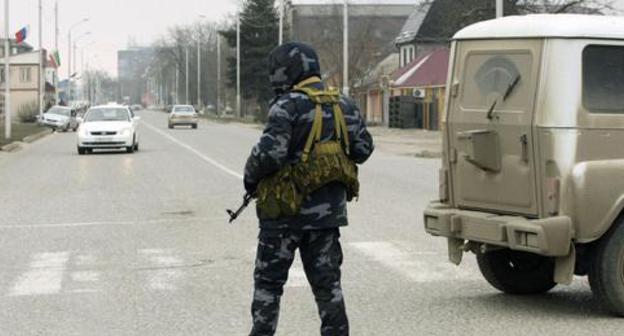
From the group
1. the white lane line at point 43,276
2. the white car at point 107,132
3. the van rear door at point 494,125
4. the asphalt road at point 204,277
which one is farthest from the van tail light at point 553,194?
the white car at point 107,132

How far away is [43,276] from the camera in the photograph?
31.7 ft

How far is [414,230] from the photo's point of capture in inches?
502

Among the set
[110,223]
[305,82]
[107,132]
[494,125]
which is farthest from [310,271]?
[107,132]

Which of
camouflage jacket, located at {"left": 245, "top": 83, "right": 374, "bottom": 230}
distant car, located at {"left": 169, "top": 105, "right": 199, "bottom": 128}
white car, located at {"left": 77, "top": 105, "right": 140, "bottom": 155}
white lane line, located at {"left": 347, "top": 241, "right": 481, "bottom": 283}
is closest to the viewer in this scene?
camouflage jacket, located at {"left": 245, "top": 83, "right": 374, "bottom": 230}

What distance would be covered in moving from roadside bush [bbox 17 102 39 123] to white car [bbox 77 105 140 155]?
4456 centimetres

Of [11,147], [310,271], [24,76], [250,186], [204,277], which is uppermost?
[24,76]

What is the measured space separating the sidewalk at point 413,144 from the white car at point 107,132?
27.4ft

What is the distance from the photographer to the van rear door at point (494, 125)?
7543mm

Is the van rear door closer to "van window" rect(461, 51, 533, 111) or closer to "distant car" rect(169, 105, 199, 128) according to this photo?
"van window" rect(461, 51, 533, 111)

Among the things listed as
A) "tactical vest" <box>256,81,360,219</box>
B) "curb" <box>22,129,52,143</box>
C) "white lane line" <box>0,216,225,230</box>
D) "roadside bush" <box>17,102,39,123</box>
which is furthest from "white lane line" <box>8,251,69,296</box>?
"roadside bush" <box>17,102,39,123</box>

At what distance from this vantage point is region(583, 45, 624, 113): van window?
7.54 m

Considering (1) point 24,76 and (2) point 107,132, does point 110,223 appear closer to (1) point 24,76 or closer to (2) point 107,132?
(2) point 107,132

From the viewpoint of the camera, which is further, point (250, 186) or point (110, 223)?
point (110, 223)

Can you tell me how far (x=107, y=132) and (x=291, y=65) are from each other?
1096 inches
